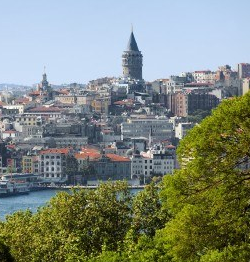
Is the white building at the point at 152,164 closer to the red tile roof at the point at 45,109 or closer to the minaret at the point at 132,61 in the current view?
the red tile roof at the point at 45,109

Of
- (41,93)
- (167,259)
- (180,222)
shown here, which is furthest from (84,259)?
(41,93)

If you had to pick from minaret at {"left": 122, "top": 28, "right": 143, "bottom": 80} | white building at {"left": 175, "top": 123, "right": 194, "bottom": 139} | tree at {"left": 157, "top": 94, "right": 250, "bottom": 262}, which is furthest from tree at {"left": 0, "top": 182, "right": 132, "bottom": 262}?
minaret at {"left": 122, "top": 28, "right": 143, "bottom": 80}

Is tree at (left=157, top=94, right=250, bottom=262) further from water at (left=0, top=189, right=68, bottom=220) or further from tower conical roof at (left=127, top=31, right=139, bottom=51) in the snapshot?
tower conical roof at (left=127, top=31, right=139, bottom=51)

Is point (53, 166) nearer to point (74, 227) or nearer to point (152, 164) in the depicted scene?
point (152, 164)

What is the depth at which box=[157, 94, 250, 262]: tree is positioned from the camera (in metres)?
10.1

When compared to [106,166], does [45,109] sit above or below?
above

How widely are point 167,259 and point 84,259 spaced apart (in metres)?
1.49

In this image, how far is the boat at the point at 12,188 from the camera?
51125 mm

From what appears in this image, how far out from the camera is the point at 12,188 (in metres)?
51.8

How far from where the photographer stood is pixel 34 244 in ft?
45.5

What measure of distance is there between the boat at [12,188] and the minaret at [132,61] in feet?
144

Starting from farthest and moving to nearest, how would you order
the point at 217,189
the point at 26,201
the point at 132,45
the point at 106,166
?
the point at 132,45
the point at 106,166
the point at 26,201
the point at 217,189

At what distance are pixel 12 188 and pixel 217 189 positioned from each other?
138 feet

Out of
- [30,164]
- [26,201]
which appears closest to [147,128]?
[30,164]
